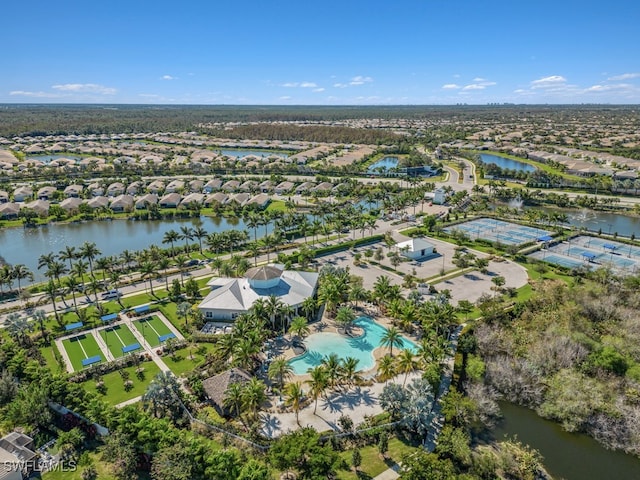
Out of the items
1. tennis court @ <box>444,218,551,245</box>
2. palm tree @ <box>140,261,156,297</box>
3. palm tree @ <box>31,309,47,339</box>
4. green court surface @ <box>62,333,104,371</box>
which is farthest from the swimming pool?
tennis court @ <box>444,218,551,245</box>

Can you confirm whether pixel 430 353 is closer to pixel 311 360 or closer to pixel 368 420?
pixel 368 420

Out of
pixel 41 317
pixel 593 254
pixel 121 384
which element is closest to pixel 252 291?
pixel 121 384

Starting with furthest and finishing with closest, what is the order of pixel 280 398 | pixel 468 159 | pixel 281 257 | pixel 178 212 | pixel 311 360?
pixel 468 159, pixel 178 212, pixel 281 257, pixel 311 360, pixel 280 398

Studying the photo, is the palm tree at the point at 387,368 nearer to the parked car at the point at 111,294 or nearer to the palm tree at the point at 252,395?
the palm tree at the point at 252,395

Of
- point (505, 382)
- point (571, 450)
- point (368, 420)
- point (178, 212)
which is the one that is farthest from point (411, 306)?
point (178, 212)

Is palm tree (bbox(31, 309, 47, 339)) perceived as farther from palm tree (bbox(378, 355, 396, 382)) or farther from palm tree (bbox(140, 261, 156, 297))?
palm tree (bbox(378, 355, 396, 382))

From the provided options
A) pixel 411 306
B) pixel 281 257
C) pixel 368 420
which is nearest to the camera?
pixel 368 420
